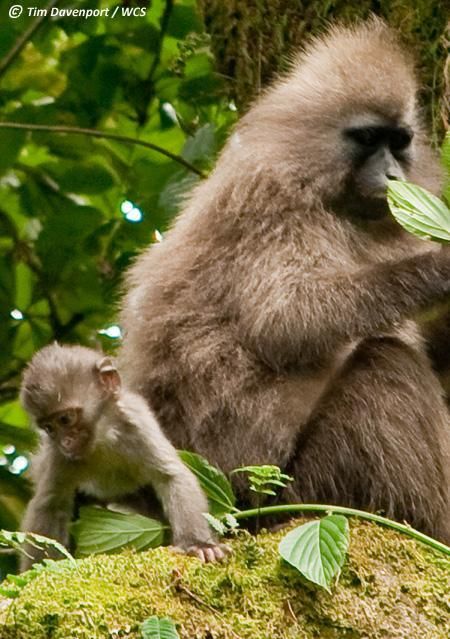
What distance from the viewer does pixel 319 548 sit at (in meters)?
4.55

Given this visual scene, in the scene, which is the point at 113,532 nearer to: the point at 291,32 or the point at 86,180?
the point at 291,32

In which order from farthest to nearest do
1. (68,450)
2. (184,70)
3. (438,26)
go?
(184,70), (438,26), (68,450)

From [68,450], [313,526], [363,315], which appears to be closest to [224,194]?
[363,315]

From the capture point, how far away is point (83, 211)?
8062mm

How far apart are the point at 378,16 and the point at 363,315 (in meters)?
1.89

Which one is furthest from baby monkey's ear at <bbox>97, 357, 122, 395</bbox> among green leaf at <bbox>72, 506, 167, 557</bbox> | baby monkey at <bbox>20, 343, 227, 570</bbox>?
green leaf at <bbox>72, 506, 167, 557</bbox>

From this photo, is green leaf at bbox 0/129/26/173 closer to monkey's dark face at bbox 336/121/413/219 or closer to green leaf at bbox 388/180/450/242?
monkey's dark face at bbox 336/121/413/219

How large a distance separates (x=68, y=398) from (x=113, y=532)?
52 centimetres

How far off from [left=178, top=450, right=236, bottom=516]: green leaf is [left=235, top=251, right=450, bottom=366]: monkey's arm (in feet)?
1.99

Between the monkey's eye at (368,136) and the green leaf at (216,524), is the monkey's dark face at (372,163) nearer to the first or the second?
the monkey's eye at (368,136)

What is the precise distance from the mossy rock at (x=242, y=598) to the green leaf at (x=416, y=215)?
114 centimetres

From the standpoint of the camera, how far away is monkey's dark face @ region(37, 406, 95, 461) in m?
5.20

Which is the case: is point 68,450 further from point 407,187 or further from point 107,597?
point 407,187

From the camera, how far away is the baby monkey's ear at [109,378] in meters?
5.32
